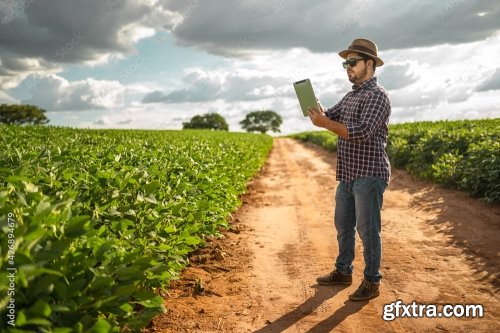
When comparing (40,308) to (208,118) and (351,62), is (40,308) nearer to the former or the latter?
(351,62)

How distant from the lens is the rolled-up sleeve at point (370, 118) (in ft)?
15.1

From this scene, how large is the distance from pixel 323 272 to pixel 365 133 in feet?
7.43

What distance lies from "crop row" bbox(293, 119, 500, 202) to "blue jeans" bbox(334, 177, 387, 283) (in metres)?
5.87

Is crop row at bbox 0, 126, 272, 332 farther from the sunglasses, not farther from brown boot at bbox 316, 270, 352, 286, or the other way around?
the sunglasses

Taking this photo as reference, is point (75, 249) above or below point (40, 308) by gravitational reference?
above

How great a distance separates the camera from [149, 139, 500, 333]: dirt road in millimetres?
4383

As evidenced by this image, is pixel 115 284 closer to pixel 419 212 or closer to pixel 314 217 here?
pixel 314 217

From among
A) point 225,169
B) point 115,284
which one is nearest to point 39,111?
point 225,169

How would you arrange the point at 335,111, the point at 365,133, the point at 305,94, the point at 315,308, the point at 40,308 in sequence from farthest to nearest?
1. the point at 335,111
2. the point at 305,94
3. the point at 315,308
4. the point at 365,133
5. the point at 40,308

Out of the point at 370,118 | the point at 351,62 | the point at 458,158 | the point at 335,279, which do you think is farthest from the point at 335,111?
the point at 458,158

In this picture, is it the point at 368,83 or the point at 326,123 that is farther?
the point at 368,83

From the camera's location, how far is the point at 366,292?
4949mm

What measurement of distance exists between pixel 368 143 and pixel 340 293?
1.86 m

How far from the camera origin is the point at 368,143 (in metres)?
4.84
